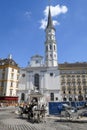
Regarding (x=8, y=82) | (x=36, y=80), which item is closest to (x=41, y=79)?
(x=36, y=80)

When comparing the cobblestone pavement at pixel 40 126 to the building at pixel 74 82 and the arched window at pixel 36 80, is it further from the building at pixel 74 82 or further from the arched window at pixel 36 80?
the building at pixel 74 82

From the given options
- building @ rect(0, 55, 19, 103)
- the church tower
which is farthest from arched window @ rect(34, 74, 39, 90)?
building @ rect(0, 55, 19, 103)

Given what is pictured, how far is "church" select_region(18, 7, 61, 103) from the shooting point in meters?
51.1

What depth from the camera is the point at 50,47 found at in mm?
60719

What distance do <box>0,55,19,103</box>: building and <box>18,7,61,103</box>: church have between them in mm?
2842

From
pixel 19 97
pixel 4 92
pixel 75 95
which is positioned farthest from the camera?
pixel 75 95

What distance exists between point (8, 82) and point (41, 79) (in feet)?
43.8

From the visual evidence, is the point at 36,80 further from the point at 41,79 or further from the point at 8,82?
the point at 8,82

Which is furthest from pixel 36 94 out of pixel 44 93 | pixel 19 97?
pixel 19 97

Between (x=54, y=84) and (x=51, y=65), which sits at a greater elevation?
(x=51, y=65)

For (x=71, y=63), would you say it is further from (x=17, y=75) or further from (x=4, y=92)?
(x=4, y=92)

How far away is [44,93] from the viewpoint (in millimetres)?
51688

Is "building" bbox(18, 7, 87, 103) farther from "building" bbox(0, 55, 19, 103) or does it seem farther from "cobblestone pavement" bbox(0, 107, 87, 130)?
"cobblestone pavement" bbox(0, 107, 87, 130)

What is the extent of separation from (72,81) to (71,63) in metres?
13.2
